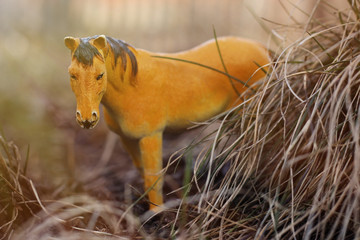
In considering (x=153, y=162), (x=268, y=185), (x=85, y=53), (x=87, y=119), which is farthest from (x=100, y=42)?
(x=268, y=185)

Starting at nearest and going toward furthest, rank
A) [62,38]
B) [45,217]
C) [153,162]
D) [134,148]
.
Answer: [45,217] < [153,162] < [134,148] < [62,38]

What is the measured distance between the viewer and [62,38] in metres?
2.72

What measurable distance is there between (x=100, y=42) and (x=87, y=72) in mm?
83

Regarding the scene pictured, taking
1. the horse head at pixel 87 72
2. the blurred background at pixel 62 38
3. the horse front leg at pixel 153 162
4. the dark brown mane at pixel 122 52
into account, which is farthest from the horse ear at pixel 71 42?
the blurred background at pixel 62 38

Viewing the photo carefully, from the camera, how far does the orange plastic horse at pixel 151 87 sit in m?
1.03

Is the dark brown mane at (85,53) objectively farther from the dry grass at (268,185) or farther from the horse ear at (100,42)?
the dry grass at (268,185)

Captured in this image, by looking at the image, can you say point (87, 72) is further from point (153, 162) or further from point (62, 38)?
point (62, 38)

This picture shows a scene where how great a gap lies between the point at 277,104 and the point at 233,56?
0.25m

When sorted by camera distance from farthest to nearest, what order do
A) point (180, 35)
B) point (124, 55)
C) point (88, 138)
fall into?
1. point (180, 35)
2. point (88, 138)
3. point (124, 55)

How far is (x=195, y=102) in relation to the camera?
1.28 meters

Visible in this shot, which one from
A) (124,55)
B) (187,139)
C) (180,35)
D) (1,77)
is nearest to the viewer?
(124,55)

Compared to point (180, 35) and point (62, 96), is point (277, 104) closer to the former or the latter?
point (62, 96)

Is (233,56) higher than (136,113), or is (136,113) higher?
(233,56)

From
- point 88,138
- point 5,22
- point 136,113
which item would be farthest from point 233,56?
point 5,22
